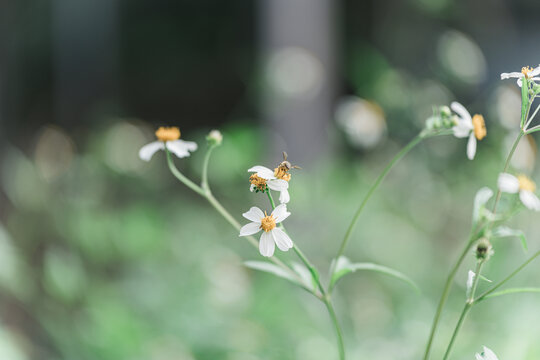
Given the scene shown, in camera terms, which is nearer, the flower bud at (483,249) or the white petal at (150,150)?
Result: the flower bud at (483,249)

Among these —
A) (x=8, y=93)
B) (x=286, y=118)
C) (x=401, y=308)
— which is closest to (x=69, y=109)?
(x=8, y=93)

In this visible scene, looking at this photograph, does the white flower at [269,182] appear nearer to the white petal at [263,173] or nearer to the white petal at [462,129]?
the white petal at [263,173]

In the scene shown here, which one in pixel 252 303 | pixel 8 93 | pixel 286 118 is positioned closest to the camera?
pixel 252 303

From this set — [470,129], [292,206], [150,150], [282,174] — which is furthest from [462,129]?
[292,206]

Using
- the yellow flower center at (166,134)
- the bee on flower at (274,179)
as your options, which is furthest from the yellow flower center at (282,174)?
the yellow flower center at (166,134)

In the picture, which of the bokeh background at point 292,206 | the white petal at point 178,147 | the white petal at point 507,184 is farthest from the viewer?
the bokeh background at point 292,206

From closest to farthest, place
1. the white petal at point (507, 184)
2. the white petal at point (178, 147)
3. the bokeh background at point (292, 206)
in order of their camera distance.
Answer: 1. the white petal at point (507, 184)
2. the white petal at point (178, 147)
3. the bokeh background at point (292, 206)

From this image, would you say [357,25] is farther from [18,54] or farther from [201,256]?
[18,54]
